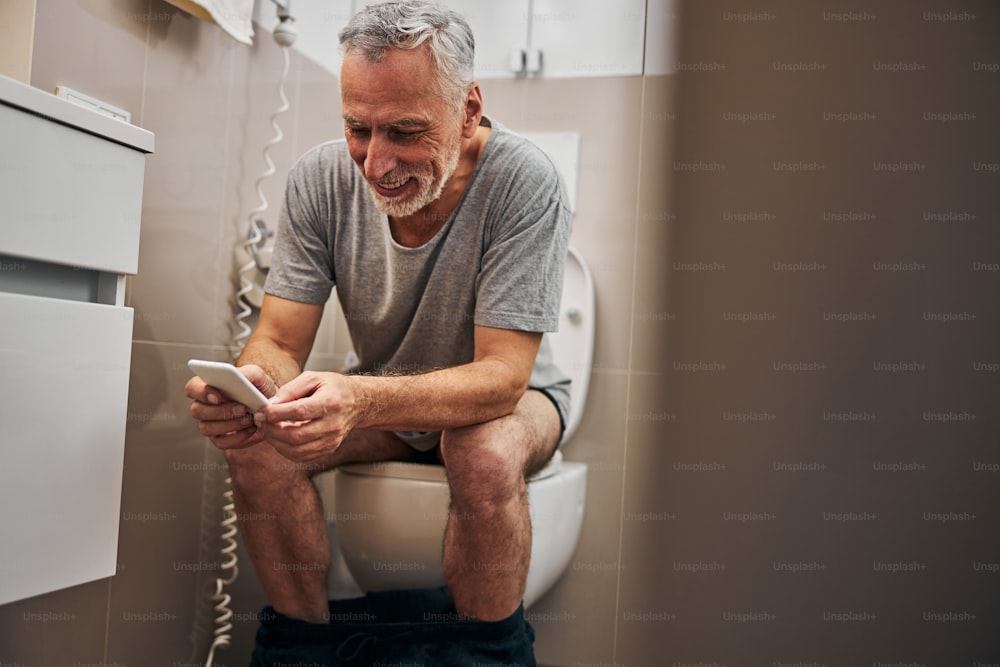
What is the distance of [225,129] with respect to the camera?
4.96 feet

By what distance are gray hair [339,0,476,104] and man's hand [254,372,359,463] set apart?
1.52ft

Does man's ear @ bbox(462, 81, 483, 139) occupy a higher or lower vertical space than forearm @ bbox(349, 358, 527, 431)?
higher

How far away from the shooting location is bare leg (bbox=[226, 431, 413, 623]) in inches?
46.5

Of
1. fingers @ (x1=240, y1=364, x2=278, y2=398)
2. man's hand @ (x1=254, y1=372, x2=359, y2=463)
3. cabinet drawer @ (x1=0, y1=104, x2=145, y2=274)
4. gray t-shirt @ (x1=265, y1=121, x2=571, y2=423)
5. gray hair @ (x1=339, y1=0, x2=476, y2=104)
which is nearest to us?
cabinet drawer @ (x1=0, y1=104, x2=145, y2=274)

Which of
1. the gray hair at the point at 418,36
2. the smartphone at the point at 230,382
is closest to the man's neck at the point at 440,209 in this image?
the gray hair at the point at 418,36

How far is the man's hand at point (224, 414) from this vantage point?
0.99 metres

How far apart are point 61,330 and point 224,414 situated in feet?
0.70

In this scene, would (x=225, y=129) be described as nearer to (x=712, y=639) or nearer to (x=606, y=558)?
(x=606, y=558)

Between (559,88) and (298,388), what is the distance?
1.04 meters

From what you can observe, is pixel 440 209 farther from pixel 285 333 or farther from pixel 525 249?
pixel 285 333

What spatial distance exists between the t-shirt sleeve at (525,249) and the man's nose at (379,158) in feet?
0.58

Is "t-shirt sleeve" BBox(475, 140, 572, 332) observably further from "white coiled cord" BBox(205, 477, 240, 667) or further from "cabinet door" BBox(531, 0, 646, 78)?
"white coiled cord" BBox(205, 477, 240, 667)

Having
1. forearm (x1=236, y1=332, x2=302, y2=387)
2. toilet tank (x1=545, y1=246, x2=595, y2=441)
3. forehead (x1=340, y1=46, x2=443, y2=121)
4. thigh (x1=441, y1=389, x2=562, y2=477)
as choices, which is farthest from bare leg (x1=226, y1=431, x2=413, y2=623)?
toilet tank (x1=545, y1=246, x2=595, y2=441)

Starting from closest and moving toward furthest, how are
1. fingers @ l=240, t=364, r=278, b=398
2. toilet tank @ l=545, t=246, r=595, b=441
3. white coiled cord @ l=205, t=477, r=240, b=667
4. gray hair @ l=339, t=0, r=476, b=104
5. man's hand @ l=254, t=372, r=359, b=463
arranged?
man's hand @ l=254, t=372, r=359, b=463 < fingers @ l=240, t=364, r=278, b=398 < gray hair @ l=339, t=0, r=476, b=104 < white coiled cord @ l=205, t=477, r=240, b=667 < toilet tank @ l=545, t=246, r=595, b=441
